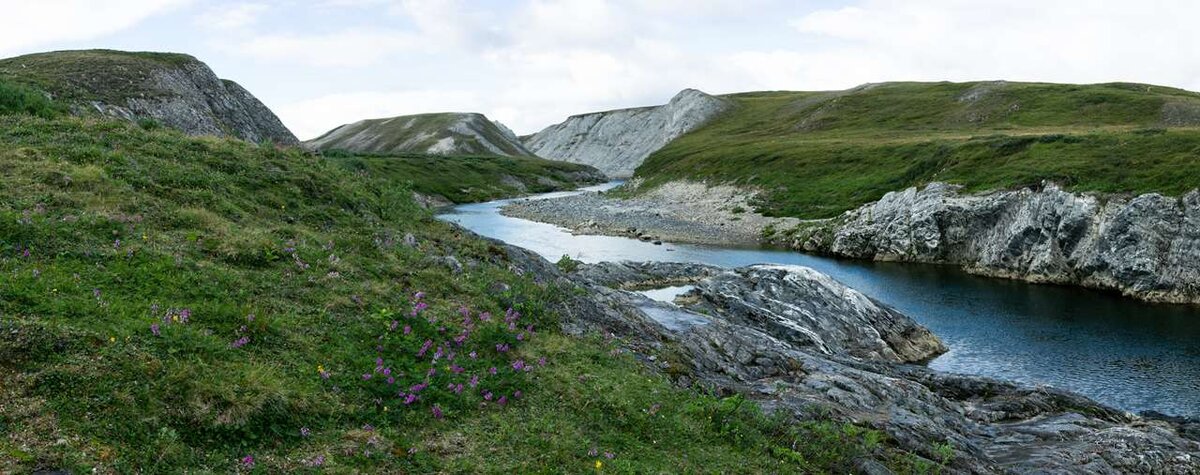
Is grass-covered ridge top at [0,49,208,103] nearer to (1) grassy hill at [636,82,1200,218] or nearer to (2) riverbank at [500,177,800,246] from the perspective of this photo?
(2) riverbank at [500,177,800,246]

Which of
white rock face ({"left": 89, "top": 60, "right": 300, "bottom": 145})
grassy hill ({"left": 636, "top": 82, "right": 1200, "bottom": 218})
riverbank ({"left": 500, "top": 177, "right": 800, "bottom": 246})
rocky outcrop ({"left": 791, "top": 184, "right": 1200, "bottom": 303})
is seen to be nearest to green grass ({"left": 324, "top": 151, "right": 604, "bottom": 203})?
riverbank ({"left": 500, "top": 177, "right": 800, "bottom": 246})

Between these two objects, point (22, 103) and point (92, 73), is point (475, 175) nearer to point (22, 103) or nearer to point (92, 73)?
point (92, 73)

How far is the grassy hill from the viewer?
67500 millimetres

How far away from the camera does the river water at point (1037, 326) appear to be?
34037mm

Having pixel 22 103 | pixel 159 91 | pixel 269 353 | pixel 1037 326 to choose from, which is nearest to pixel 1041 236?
pixel 1037 326

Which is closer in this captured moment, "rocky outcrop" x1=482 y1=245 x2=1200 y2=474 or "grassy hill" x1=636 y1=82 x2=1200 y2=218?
"rocky outcrop" x1=482 y1=245 x2=1200 y2=474

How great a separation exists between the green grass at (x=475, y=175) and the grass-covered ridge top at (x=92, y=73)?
64.4 m

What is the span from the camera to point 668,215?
101625 millimetres

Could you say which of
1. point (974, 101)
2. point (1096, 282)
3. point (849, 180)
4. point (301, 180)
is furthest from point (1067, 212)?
point (974, 101)

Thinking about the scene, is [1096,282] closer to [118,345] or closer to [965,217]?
[965,217]

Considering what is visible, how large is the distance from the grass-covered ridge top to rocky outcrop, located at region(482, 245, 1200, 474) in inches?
1226

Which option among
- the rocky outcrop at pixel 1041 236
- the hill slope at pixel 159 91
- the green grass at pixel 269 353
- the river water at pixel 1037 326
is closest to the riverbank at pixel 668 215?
the rocky outcrop at pixel 1041 236

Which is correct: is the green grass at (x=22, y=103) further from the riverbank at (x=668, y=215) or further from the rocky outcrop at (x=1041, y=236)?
the rocky outcrop at (x=1041, y=236)

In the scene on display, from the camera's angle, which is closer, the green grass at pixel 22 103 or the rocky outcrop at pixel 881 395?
the rocky outcrop at pixel 881 395
